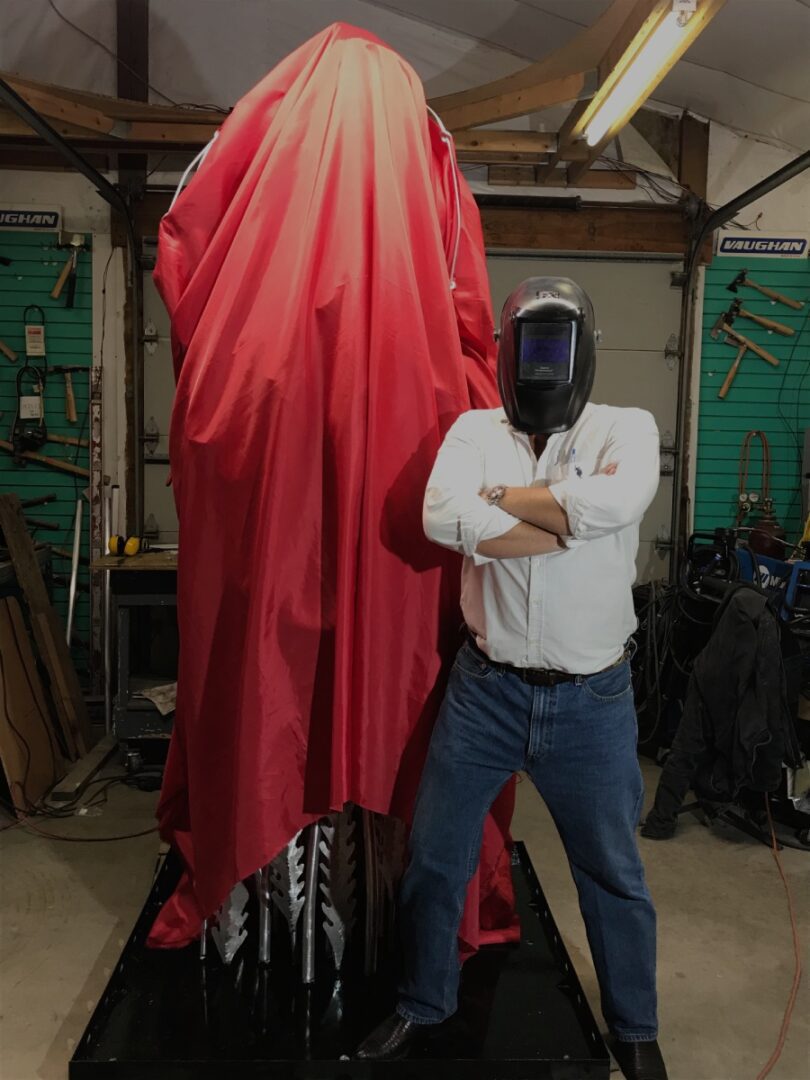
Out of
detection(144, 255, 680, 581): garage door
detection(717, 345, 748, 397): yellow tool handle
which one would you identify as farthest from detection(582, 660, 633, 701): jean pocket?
detection(717, 345, 748, 397): yellow tool handle

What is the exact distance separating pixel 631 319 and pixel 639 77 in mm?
1906

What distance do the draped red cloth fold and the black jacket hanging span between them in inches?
60.3

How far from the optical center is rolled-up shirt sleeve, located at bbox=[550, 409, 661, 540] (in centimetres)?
164

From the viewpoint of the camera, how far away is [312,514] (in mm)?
1992

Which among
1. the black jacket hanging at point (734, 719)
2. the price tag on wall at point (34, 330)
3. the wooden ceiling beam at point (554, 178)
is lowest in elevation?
the black jacket hanging at point (734, 719)

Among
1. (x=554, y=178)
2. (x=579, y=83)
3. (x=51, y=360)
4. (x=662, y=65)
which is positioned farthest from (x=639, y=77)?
(x=51, y=360)

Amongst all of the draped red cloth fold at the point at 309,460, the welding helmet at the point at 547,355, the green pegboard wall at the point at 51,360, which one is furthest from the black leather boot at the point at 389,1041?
the green pegboard wall at the point at 51,360

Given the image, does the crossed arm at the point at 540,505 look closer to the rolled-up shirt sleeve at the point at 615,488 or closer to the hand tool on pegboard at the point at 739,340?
the rolled-up shirt sleeve at the point at 615,488

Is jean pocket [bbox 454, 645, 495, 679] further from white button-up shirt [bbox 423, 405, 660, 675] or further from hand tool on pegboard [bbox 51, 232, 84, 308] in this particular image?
hand tool on pegboard [bbox 51, 232, 84, 308]

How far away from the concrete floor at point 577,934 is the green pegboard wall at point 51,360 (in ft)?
6.49

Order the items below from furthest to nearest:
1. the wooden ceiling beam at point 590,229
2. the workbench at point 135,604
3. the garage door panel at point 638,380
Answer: the garage door panel at point 638,380, the wooden ceiling beam at point 590,229, the workbench at point 135,604

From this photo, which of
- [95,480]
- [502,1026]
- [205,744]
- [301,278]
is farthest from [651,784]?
[95,480]

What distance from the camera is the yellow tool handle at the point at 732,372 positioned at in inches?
201

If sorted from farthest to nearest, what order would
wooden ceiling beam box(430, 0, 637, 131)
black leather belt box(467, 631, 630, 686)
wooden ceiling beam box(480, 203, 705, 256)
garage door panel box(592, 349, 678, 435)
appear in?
garage door panel box(592, 349, 678, 435), wooden ceiling beam box(480, 203, 705, 256), wooden ceiling beam box(430, 0, 637, 131), black leather belt box(467, 631, 630, 686)
